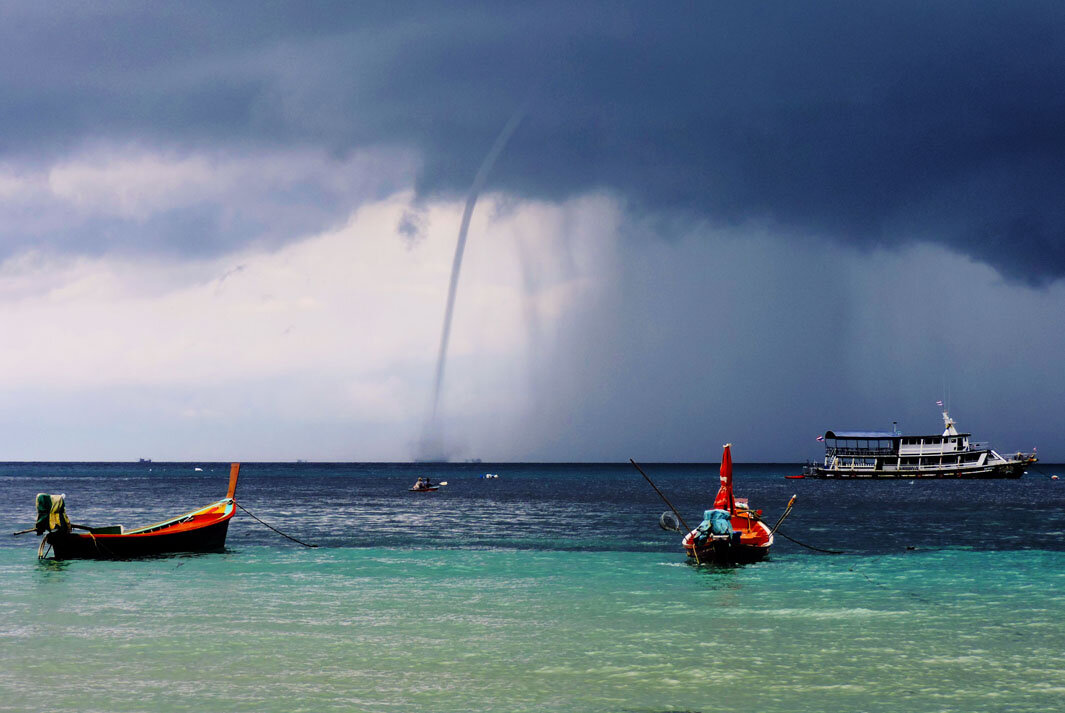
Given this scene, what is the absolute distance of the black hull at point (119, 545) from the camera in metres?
40.1

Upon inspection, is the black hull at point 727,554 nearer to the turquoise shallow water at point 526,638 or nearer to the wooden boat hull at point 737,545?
the wooden boat hull at point 737,545

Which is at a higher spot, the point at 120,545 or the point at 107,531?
the point at 107,531

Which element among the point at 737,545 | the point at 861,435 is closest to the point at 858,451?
the point at 861,435

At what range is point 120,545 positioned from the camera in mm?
40688

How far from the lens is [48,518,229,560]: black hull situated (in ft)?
132

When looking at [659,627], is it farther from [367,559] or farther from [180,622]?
[367,559]

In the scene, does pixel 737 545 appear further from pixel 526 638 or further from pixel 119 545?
pixel 119 545

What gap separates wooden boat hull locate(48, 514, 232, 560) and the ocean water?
960mm

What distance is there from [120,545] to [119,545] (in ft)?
0.15

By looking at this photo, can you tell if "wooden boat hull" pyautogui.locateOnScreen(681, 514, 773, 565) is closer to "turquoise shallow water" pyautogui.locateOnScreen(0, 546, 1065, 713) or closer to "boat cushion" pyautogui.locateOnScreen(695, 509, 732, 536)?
"boat cushion" pyautogui.locateOnScreen(695, 509, 732, 536)

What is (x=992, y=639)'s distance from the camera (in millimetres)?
23594

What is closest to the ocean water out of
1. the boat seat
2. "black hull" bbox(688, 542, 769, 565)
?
"black hull" bbox(688, 542, 769, 565)

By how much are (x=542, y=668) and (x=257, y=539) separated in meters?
39.1

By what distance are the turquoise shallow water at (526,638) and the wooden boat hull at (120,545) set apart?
51.6 inches
